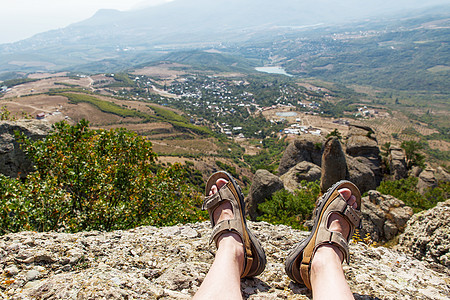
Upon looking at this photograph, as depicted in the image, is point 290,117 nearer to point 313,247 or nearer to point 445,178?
point 445,178

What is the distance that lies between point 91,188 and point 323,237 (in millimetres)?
6970

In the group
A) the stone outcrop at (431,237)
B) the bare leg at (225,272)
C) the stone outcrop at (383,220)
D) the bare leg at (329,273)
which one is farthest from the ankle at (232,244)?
the stone outcrop at (383,220)

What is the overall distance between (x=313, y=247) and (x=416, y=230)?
13.6ft

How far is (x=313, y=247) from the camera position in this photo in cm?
355

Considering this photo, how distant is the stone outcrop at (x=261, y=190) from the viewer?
17422mm

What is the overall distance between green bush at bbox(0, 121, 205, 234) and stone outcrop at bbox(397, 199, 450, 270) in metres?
6.08

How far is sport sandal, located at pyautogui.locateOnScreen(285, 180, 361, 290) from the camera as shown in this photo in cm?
345

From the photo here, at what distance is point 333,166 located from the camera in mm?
15383

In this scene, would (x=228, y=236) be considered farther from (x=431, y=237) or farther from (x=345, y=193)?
(x=431, y=237)

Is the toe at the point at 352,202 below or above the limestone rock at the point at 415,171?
above

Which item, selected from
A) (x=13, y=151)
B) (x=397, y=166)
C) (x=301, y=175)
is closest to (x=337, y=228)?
(x=13, y=151)

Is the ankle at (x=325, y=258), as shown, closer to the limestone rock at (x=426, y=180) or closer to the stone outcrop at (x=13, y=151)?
the stone outcrop at (x=13, y=151)

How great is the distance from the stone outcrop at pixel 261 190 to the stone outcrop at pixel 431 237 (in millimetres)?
11190

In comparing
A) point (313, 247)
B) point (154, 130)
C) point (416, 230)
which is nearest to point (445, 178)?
point (416, 230)
